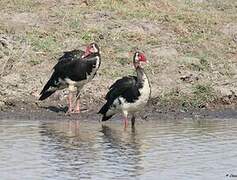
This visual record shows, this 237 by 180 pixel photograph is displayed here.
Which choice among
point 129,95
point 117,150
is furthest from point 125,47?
point 117,150

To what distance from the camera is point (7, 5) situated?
2252 centimetres

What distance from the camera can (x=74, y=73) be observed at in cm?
1731

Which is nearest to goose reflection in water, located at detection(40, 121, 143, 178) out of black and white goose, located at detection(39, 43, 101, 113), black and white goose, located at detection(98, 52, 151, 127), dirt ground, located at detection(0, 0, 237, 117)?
black and white goose, located at detection(98, 52, 151, 127)

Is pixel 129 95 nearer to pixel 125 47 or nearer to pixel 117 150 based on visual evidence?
pixel 117 150

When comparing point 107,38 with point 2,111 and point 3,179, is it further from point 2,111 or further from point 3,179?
point 3,179

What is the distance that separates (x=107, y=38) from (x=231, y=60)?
2926 millimetres

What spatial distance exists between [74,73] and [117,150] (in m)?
4.40

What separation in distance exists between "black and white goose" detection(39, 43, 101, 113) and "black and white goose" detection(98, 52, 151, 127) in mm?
1223

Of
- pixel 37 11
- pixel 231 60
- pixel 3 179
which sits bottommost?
pixel 3 179

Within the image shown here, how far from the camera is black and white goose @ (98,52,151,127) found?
15.5 meters

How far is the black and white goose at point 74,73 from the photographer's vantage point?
17266mm

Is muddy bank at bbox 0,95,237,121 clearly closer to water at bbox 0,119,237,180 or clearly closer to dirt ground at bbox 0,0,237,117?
dirt ground at bbox 0,0,237,117

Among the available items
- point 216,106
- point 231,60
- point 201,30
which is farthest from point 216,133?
point 201,30

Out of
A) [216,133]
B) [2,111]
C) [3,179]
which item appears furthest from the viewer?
[2,111]
